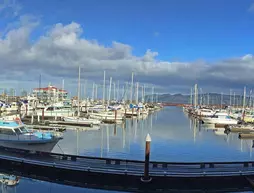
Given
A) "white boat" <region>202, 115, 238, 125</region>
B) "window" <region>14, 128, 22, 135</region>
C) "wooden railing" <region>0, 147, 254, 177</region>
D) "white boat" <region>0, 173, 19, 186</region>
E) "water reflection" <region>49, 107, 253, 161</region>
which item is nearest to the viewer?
"wooden railing" <region>0, 147, 254, 177</region>

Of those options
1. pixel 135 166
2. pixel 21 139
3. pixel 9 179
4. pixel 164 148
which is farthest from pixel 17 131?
pixel 164 148

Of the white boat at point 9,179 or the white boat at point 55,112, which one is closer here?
the white boat at point 9,179

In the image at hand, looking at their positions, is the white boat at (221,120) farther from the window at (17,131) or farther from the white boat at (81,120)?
the window at (17,131)

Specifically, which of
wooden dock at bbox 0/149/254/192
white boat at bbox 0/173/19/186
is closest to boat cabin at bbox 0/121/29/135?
wooden dock at bbox 0/149/254/192

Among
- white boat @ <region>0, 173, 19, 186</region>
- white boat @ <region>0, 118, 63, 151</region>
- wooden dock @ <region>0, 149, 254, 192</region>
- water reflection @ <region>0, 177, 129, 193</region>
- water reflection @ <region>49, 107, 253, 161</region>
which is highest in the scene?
white boat @ <region>0, 118, 63, 151</region>

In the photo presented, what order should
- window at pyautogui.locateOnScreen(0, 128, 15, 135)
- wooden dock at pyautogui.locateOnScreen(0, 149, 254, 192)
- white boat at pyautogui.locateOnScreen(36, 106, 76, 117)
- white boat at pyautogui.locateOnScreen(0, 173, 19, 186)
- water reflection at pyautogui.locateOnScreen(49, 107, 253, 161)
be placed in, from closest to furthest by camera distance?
wooden dock at pyautogui.locateOnScreen(0, 149, 254, 192) < white boat at pyautogui.locateOnScreen(0, 173, 19, 186) < window at pyautogui.locateOnScreen(0, 128, 15, 135) < water reflection at pyautogui.locateOnScreen(49, 107, 253, 161) < white boat at pyautogui.locateOnScreen(36, 106, 76, 117)

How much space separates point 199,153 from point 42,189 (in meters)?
20.7

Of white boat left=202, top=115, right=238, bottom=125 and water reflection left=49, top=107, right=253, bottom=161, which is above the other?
white boat left=202, top=115, right=238, bottom=125

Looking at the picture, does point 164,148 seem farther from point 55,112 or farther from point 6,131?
point 55,112

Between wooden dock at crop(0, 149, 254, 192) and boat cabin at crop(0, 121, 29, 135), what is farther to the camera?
boat cabin at crop(0, 121, 29, 135)

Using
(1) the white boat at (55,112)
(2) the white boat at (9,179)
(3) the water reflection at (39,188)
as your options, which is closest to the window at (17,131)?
(2) the white boat at (9,179)

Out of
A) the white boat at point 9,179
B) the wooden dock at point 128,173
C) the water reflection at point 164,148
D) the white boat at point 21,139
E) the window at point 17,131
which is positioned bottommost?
the water reflection at point 164,148

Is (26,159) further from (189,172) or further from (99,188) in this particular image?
(189,172)

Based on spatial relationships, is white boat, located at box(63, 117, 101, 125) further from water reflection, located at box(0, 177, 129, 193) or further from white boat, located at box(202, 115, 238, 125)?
water reflection, located at box(0, 177, 129, 193)
